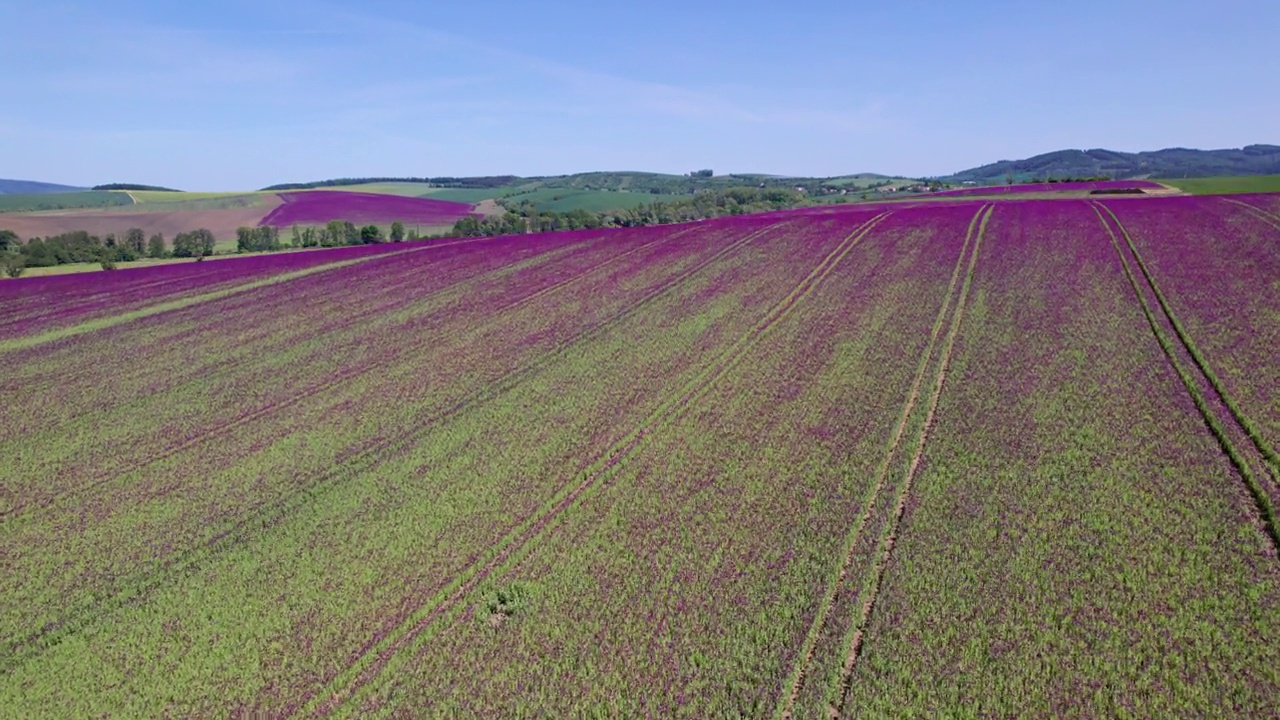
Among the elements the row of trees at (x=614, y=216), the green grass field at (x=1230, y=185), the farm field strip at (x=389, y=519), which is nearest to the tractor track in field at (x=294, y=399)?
the farm field strip at (x=389, y=519)

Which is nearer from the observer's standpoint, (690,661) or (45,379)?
(690,661)

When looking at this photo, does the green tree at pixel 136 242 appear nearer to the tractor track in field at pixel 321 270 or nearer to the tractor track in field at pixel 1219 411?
the tractor track in field at pixel 321 270

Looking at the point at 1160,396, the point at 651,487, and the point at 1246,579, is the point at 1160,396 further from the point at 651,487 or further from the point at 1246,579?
the point at 651,487

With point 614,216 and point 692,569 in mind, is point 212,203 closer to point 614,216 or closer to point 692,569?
point 614,216

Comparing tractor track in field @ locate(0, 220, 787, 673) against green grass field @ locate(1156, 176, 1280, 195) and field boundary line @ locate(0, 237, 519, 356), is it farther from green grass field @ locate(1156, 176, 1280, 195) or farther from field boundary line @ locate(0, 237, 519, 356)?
green grass field @ locate(1156, 176, 1280, 195)

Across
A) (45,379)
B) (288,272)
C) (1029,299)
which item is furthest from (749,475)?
(288,272)

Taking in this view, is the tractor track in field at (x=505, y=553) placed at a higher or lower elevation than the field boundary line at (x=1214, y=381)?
lower
